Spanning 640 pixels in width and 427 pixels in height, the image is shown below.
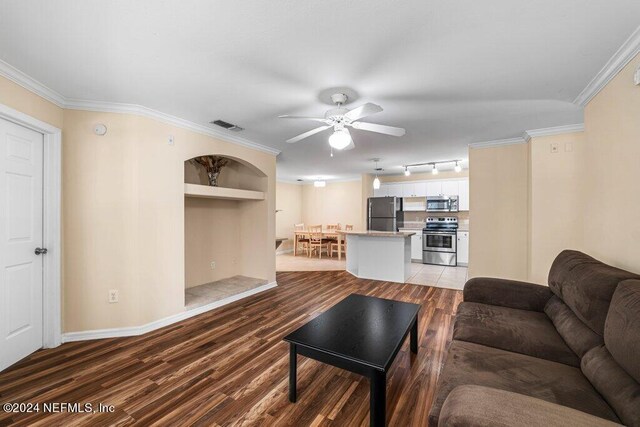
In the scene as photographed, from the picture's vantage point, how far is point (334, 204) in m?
8.57

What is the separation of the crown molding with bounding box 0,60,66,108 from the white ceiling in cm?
8

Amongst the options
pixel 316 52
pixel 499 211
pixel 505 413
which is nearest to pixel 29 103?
pixel 316 52

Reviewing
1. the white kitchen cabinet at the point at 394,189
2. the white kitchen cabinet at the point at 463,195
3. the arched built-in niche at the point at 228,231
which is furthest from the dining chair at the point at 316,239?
the white kitchen cabinet at the point at 463,195

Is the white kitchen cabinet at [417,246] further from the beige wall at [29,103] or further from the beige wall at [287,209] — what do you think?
the beige wall at [29,103]

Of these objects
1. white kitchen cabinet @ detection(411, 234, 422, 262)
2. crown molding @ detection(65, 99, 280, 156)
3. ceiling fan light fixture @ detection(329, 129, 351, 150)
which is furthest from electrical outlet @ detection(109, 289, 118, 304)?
white kitchen cabinet @ detection(411, 234, 422, 262)

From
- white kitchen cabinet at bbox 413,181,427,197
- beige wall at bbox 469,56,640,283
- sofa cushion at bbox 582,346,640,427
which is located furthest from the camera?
white kitchen cabinet at bbox 413,181,427,197

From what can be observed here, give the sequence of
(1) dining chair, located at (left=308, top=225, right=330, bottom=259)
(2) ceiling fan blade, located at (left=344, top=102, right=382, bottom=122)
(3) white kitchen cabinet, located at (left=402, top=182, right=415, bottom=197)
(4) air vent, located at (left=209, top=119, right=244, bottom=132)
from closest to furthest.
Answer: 1. (2) ceiling fan blade, located at (left=344, top=102, right=382, bottom=122)
2. (4) air vent, located at (left=209, top=119, right=244, bottom=132)
3. (3) white kitchen cabinet, located at (left=402, top=182, right=415, bottom=197)
4. (1) dining chair, located at (left=308, top=225, right=330, bottom=259)

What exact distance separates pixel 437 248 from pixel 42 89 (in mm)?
7045

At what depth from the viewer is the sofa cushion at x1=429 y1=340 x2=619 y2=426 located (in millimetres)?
1146

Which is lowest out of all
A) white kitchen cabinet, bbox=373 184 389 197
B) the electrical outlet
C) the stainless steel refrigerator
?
the electrical outlet

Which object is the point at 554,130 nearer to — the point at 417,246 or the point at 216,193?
the point at 417,246

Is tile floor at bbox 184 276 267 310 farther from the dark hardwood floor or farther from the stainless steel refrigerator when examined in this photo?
the stainless steel refrigerator

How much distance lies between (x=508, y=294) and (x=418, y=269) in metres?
3.74

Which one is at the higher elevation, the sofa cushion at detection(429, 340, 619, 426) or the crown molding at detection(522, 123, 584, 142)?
the crown molding at detection(522, 123, 584, 142)
